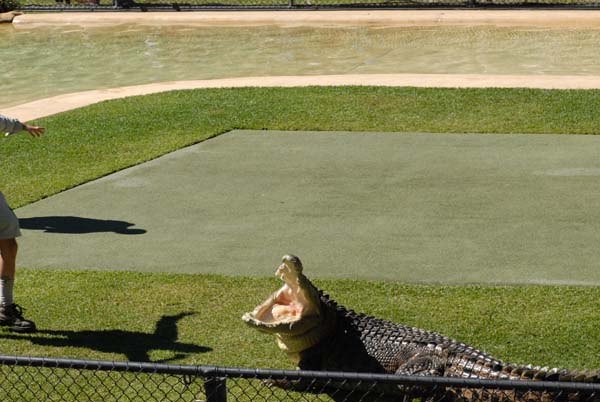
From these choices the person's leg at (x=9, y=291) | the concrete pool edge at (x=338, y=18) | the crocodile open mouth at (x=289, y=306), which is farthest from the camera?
the concrete pool edge at (x=338, y=18)

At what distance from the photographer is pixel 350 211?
10.4 metres

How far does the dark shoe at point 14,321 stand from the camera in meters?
7.55

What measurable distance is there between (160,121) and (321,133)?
96.4 inches

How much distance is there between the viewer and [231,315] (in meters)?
7.82

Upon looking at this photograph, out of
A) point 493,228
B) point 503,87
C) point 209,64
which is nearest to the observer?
point 493,228

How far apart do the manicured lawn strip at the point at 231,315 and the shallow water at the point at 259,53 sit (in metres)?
10.0

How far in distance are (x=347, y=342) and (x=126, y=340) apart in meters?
1.72

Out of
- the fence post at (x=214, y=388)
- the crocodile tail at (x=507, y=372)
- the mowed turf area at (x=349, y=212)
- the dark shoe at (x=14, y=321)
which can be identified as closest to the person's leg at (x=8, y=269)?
the dark shoe at (x=14, y=321)

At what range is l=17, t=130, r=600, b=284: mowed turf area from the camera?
8.96 m

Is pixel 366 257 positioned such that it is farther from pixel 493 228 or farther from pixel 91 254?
pixel 91 254

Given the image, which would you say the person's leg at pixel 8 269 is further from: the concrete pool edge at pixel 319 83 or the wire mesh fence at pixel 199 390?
the concrete pool edge at pixel 319 83

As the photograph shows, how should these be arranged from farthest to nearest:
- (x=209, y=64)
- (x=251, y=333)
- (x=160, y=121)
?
(x=209, y=64) < (x=160, y=121) < (x=251, y=333)

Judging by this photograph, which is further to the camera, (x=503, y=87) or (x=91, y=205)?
(x=503, y=87)

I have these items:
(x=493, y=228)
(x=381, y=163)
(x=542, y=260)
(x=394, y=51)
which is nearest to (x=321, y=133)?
(x=381, y=163)
